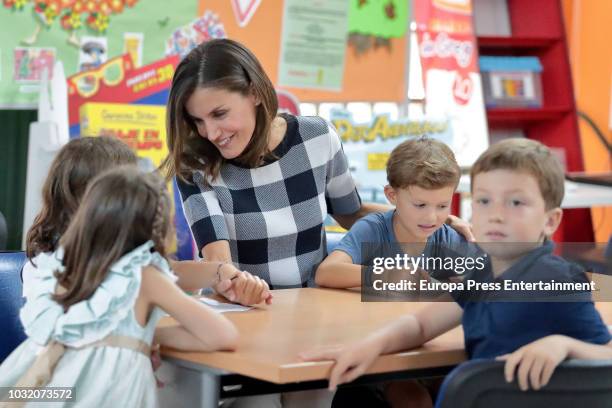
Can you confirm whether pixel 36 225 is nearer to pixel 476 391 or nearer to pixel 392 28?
pixel 476 391

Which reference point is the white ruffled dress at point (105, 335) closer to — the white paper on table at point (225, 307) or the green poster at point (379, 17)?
the white paper on table at point (225, 307)

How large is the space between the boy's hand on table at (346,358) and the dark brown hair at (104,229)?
0.37m

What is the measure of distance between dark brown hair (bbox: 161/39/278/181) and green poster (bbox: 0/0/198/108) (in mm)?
2414

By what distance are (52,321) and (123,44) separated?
3356 millimetres

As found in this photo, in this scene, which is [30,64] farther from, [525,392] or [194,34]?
[525,392]

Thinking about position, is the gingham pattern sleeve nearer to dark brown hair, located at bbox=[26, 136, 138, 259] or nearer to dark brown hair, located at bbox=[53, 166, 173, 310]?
dark brown hair, located at bbox=[26, 136, 138, 259]

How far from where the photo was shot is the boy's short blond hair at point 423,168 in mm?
2342

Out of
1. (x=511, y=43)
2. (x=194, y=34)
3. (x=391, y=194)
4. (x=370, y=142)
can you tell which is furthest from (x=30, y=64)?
(x=511, y=43)

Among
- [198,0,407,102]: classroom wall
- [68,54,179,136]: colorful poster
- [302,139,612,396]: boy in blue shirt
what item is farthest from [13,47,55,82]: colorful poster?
[302,139,612,396]: boy in blue shirt

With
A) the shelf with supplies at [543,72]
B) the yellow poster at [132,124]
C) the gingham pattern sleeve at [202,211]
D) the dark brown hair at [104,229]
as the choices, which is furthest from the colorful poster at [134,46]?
the dark brown hair at [104,229]

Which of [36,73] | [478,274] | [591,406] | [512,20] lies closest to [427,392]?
[478,274]

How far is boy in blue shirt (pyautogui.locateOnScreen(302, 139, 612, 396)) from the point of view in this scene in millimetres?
1495

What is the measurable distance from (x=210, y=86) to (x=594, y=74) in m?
4.66

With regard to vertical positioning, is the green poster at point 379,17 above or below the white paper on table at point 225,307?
above
